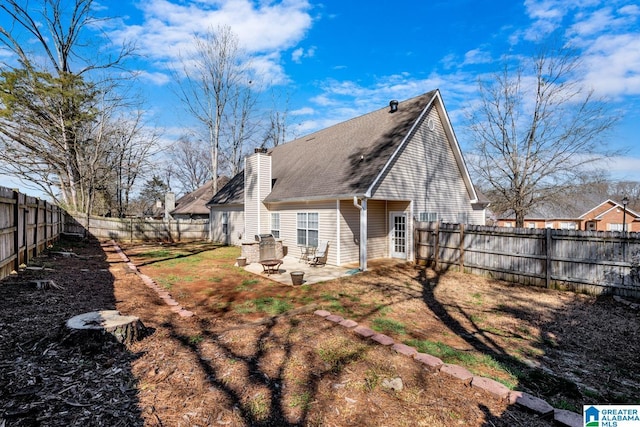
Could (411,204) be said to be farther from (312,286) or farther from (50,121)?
(50,121)

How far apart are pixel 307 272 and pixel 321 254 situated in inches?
44.7

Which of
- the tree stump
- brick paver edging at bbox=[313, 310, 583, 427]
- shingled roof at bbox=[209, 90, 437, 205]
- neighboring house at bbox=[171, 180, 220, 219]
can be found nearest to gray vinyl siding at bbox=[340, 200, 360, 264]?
shingled roof at bbox=[209, 90, 437, 205]

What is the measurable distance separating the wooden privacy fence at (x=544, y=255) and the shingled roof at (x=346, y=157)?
335cm

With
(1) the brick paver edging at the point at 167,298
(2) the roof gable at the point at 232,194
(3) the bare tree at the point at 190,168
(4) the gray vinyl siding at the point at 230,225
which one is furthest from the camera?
(3) the bare tree at the point at 190,168

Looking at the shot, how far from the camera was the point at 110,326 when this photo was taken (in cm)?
379

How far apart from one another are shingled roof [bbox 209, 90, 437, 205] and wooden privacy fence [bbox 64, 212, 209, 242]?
6544mm

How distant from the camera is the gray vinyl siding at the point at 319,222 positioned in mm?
11172

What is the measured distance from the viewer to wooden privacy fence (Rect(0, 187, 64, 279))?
632cm

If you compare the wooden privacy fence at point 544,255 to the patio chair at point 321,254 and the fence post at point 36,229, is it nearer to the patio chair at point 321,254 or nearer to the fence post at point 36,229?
the patio chair at point 321,254

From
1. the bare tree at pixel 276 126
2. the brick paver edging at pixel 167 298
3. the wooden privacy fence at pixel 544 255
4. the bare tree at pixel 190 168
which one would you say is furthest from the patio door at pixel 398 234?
the bare tree at pixel 190 168

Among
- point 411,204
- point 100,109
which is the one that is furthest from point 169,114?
point 411,204

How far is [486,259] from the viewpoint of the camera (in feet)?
31.6

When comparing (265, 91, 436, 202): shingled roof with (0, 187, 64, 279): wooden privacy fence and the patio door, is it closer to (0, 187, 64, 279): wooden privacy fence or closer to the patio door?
the patio door

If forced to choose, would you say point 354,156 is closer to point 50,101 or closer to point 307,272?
point 307,272
